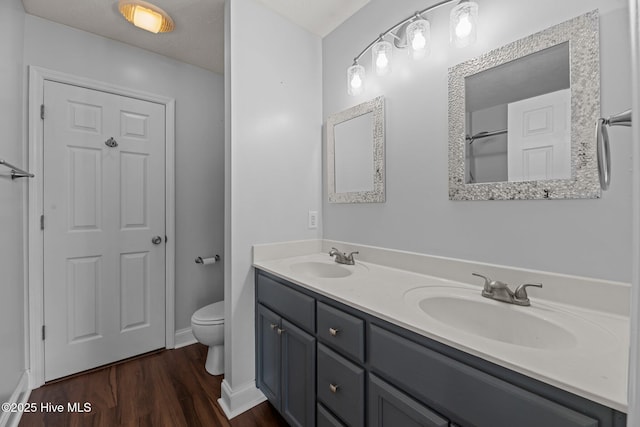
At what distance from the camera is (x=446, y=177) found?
4.20 feet

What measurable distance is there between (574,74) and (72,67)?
2826 millimetres

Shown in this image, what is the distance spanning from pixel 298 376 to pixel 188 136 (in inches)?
81.8

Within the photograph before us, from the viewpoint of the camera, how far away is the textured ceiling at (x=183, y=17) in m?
1.65

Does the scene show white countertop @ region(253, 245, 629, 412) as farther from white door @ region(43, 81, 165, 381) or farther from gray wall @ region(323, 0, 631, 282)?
white door @ region(43, 81, 165, 381)

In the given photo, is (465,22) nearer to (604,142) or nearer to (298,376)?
(604,142)

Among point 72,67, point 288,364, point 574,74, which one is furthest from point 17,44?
point 574,74

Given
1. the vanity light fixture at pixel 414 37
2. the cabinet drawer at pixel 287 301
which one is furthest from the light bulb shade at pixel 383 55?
the cabinet drawer at pixel 287 301

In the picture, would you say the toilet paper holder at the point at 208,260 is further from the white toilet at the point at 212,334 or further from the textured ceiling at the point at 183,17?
the textured ceiling at the point at 183,17

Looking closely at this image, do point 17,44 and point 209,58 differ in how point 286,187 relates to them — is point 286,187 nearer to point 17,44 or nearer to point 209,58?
point 209,58

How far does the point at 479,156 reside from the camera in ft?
3.82

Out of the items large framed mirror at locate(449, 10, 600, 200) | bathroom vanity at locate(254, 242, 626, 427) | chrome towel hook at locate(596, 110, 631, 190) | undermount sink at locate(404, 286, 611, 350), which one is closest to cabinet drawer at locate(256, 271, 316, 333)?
bathroom vanity at locate(254, 242, 626, 427)

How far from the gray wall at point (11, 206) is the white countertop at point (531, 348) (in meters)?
1.44

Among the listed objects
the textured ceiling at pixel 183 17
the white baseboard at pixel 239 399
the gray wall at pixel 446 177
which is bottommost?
the white baseboard at pixel 239 399

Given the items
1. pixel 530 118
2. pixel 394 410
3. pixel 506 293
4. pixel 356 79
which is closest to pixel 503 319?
pixel 506 293
